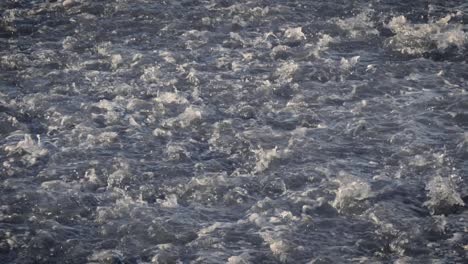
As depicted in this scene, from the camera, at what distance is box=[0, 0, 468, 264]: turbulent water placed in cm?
749

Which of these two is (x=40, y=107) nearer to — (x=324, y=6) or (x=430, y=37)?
(x=324, y=6)

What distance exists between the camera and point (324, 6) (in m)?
12.3

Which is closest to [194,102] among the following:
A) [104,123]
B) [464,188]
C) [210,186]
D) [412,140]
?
[104,123]

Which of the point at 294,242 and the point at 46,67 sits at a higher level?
the point at 46,67

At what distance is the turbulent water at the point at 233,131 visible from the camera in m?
7.49

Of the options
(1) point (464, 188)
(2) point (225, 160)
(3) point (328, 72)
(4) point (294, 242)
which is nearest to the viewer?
(4) point (294, 242)

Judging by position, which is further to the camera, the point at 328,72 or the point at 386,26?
the point at 386,26

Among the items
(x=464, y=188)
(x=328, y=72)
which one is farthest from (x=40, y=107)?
(x=464, y=188)

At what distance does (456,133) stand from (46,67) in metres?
6.11

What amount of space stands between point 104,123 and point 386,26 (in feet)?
16.5

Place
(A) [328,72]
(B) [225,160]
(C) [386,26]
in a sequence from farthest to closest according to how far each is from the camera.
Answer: (C) [386,26], (A) [328,72], (B) [225,160]

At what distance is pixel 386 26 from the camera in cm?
1164

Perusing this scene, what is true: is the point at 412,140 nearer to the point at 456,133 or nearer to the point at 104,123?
the point at 456,133

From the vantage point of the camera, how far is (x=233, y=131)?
9.34 m
